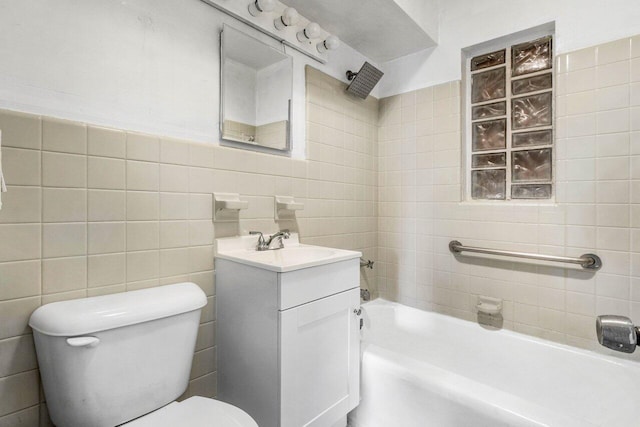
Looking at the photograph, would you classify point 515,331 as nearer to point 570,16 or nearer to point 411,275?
point 411,275

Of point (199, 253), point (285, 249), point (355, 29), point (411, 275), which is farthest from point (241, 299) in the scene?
point (355, 29)

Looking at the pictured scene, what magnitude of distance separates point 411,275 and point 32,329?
208 centimetres

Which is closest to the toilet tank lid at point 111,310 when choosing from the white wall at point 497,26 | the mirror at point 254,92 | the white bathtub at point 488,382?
the mirror at point 254,92

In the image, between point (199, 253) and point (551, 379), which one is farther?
point (551, 379)

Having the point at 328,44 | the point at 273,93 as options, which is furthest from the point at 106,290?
the point at 328,44

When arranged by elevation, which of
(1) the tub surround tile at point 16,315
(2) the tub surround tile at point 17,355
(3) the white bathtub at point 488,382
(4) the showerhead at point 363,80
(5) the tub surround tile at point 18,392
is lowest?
(3) the white bathtub at point 488,382

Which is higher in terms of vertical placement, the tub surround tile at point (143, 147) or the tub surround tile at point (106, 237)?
the tub surround tile at point (143, 147)

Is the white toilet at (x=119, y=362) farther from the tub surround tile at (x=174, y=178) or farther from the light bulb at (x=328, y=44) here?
the light bulb at (x=328, y=44)

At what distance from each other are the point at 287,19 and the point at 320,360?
172 cm

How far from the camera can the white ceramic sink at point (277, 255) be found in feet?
4.01

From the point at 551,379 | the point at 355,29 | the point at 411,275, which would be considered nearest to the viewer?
the point at 551,379

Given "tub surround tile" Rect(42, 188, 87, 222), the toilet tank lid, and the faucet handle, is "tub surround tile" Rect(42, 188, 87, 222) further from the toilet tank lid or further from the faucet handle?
the faucet handle

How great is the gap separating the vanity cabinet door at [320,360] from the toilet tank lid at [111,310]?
38 centimetres

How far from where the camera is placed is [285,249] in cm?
170
